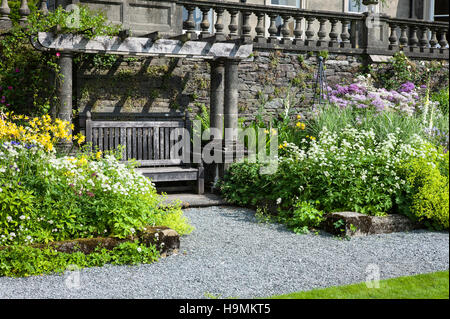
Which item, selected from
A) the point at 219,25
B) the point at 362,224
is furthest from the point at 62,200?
the point at 219,25

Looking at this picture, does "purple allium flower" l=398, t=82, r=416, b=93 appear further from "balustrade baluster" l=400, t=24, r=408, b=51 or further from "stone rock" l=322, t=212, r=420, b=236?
"stone rock" l=322, t=212, r=420, b=236

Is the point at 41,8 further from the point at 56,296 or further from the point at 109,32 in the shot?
the point at 56,296

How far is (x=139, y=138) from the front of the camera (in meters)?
9.80

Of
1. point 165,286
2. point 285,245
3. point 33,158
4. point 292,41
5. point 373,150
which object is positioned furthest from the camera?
point 292,41

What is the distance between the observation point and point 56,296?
15.6 ft

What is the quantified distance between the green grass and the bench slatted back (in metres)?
5.18

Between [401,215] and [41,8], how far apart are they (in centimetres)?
624

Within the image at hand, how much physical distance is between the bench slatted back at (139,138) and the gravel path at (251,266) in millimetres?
2595

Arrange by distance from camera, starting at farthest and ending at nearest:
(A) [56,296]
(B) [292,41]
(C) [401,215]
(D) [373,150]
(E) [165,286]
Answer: (B) [292,41], (D) [373,150], (C) [401,215], (E) [165,286], (A) [56,296]

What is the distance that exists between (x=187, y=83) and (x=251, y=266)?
581 cm

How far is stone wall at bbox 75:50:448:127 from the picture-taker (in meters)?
10.2

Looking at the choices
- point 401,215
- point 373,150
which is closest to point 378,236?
point 401,215

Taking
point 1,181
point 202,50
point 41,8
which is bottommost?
point 1,181

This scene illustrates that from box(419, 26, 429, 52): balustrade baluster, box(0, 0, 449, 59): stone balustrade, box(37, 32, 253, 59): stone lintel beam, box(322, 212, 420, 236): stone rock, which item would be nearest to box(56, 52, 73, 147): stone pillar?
box(37, 32, 253, 59): stone lintel beam
